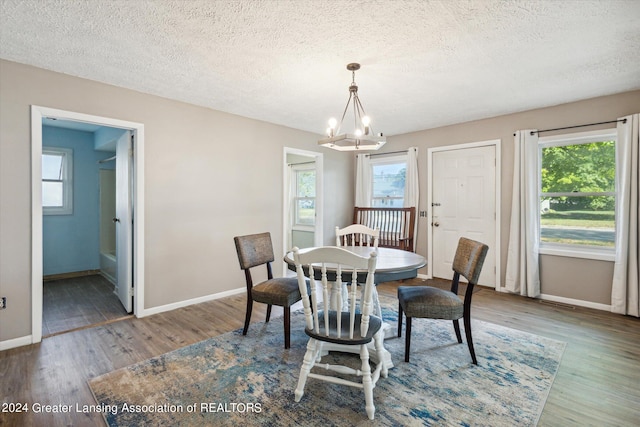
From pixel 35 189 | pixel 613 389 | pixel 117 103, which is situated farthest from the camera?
pixel 117 103

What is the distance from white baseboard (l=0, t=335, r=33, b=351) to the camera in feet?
8.34

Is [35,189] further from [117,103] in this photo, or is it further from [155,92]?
[155,92]

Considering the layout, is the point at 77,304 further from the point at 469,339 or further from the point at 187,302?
the point at 469,339

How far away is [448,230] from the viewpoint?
15.8 feet

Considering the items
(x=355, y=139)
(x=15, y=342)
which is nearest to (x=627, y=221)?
(x=355, y=139)

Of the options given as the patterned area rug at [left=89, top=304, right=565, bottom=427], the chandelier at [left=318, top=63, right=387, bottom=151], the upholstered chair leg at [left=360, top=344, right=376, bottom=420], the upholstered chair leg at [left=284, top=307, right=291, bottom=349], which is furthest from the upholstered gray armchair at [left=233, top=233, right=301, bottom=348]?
the chandelier at [left=318, top=63, right=387, bottom=151]

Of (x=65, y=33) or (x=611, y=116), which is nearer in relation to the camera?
(x=65, y=33)

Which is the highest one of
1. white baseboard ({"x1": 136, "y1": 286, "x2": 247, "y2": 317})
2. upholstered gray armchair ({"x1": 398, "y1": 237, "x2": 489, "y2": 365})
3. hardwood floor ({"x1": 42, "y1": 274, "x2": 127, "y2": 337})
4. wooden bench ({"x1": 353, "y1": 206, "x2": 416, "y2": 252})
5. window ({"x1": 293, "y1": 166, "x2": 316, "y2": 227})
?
window ({"x1": 293, "y1": 166, "x2": 316, "y2": 227})

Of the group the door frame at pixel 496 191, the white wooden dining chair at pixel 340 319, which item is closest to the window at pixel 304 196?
the door frame at pixel 496 191

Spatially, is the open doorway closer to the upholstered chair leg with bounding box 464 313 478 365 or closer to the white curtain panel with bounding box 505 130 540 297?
the upholstered chair leg with bounding box 464 313 478 365

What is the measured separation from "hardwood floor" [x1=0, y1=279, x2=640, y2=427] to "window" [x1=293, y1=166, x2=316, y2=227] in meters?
2.65

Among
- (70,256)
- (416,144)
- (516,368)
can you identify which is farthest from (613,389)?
(70,256)

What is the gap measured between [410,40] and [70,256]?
19.1ft

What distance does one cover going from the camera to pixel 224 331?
293 cm
